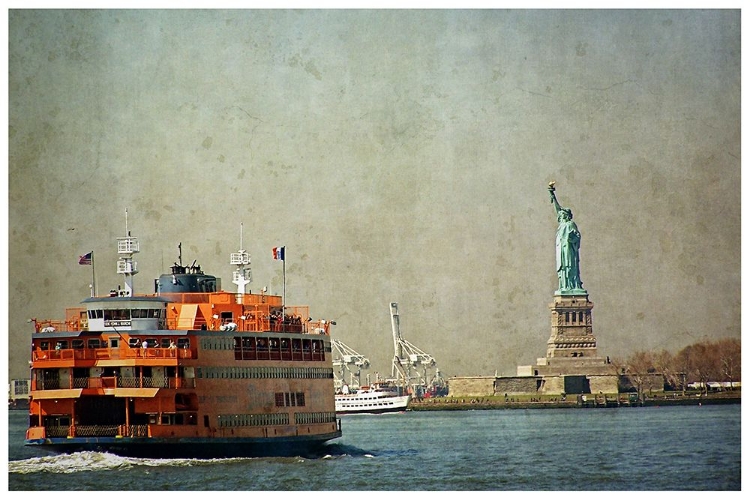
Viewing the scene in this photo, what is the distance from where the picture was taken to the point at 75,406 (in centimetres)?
3369

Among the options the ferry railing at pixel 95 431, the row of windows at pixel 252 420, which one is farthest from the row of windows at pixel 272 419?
the ferry railing at pixel 95 431

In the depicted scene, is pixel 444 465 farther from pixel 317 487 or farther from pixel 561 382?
pixel 561 382

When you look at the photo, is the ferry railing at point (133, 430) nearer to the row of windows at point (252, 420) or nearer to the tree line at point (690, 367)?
the row of windows at point (252, 420)

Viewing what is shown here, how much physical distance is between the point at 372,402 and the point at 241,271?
139 ft

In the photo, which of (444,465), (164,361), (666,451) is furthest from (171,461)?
(666,451)

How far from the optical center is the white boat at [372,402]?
80.5m

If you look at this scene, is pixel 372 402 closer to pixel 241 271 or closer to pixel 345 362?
pixel 345 362

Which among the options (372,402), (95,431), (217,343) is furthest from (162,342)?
(372,402)

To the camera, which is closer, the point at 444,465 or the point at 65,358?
the point at 65,358

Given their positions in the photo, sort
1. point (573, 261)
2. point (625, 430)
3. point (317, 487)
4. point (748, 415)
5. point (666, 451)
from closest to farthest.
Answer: point (317, 487) → point (748, 415) → point (666, 451) → point (625, 430) → point (573, 261)

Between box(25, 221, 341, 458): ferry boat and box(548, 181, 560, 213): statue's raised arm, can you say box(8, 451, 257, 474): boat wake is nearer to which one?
box(25, 221, 341, 458): ferry boat

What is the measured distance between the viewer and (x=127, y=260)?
118ft

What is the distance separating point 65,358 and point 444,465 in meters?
8.68

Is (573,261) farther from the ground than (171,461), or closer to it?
farther from the ground
